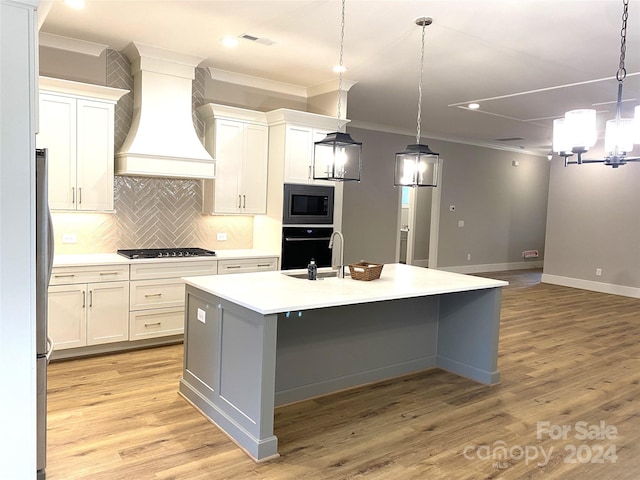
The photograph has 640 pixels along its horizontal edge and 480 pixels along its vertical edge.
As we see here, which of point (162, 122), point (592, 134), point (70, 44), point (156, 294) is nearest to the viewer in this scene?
point (592, 134)

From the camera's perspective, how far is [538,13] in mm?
3404

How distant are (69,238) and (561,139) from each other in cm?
412

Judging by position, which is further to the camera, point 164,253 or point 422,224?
point 422,224

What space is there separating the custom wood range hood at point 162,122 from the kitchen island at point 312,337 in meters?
1.59

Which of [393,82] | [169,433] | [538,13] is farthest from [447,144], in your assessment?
[169,433]

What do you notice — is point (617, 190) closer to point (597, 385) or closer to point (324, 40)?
point (597, 385)

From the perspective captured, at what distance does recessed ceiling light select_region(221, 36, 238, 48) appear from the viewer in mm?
4213

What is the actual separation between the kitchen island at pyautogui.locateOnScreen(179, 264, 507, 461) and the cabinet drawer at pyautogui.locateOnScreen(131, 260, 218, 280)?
116cm

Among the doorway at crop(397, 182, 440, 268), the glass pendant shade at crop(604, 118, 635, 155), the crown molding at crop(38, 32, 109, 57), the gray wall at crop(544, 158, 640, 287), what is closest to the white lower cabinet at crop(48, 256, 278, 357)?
the crown molding at crop(38, 32, 109, 57)

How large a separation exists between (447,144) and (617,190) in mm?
2994

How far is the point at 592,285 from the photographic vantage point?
332 inches

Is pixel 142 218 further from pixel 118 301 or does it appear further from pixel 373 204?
pixel 373 204

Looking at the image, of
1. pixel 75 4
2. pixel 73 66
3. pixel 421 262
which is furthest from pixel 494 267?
pixel 75 4

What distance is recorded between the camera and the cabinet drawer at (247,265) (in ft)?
16.0
